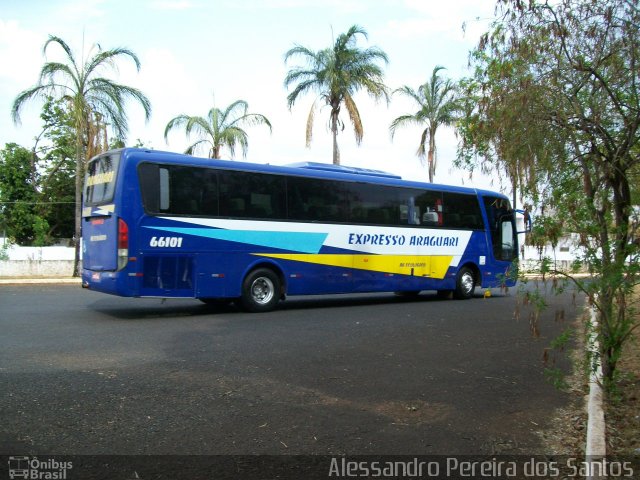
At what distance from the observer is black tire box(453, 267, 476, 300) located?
58.7 ft

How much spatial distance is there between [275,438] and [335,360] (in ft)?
10.4

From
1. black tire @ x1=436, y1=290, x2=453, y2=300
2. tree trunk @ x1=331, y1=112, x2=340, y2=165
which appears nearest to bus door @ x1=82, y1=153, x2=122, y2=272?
black tire @ x1=436, y1=290, x2=453, y2=300

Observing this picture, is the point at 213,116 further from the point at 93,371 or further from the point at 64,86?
the point at 93,371

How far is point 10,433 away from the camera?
15.9 feet

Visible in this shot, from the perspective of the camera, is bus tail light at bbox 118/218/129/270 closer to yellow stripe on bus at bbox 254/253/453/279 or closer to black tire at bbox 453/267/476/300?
yellow stripe on bus at bbox 254/253/453/279

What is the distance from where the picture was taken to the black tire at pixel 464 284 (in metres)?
17.9

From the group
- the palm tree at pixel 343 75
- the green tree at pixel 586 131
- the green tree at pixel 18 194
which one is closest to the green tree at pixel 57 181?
the green tree at pixel 18 194

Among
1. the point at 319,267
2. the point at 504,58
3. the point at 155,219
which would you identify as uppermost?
the point at 504,58

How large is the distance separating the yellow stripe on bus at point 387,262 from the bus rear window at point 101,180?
3.46 meters

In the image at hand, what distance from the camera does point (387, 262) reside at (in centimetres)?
1592

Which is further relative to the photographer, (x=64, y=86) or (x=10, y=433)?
(x=64, y=86)

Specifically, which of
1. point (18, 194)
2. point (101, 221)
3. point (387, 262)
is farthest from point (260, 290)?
point (18, 194)

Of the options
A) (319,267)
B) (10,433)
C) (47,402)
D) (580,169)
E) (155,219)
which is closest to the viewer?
(10,433)

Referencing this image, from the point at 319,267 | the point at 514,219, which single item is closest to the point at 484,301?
the point at 514,219
